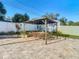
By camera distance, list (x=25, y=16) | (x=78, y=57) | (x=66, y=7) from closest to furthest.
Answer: (x=78, y=57)
(x=66, y=7)
(x=25, y=16)

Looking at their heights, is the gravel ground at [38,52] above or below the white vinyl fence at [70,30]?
below

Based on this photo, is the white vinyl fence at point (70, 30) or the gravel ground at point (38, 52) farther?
the white vinyl fence at point (70, 30)

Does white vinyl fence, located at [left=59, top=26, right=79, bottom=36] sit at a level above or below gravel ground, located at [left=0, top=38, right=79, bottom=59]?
above

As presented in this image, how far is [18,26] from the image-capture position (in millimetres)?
22297

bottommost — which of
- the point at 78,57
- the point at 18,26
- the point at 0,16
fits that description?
the point at 78,57

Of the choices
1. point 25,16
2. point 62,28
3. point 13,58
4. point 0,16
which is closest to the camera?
point 13,58

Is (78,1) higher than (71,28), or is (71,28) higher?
(78,1)

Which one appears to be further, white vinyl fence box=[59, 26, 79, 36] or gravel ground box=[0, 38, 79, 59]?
white vinyl fence box=[59, 26, 79, 36]

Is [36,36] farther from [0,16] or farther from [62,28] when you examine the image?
[0,16]

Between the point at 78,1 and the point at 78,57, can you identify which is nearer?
the point at 78,57

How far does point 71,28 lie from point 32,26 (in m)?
8.56

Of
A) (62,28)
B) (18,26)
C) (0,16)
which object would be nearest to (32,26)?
(18,26)

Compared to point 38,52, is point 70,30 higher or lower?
higher

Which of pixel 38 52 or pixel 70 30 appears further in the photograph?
pixel 70 30
